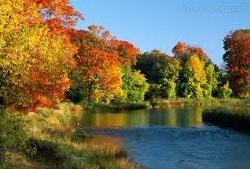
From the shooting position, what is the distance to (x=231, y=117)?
2298 inches

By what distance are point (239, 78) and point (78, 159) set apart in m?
82.6

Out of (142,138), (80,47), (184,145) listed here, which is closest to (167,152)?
(184,145)

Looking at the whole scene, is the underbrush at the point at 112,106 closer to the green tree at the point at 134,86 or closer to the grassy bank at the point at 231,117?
the green tree at the point at 134,86

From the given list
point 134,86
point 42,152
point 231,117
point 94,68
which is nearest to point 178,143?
point 231,117

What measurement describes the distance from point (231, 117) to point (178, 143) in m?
14.9

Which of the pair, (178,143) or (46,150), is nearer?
(46,150)

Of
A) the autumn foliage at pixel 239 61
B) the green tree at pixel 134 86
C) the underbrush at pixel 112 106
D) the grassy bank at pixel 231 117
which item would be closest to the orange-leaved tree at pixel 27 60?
the grassy bank at pixel 231 117

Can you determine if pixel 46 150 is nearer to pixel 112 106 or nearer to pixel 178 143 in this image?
pixel 178 143

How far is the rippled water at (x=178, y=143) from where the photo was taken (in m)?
34.9

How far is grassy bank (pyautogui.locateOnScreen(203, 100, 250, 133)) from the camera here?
5409cm

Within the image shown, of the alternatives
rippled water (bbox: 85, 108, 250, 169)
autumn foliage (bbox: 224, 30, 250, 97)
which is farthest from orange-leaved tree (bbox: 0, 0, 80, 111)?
autumn foliage (bbox: 224, 30, 250, 97)

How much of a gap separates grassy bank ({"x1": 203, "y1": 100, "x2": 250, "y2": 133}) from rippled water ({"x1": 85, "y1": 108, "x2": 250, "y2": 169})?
4.29 feet

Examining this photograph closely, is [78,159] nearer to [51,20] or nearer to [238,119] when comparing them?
[51,20]

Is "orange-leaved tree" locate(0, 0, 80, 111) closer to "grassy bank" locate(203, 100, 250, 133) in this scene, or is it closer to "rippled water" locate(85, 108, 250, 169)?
"rippled water" locate(85, 108, 250, 169)
